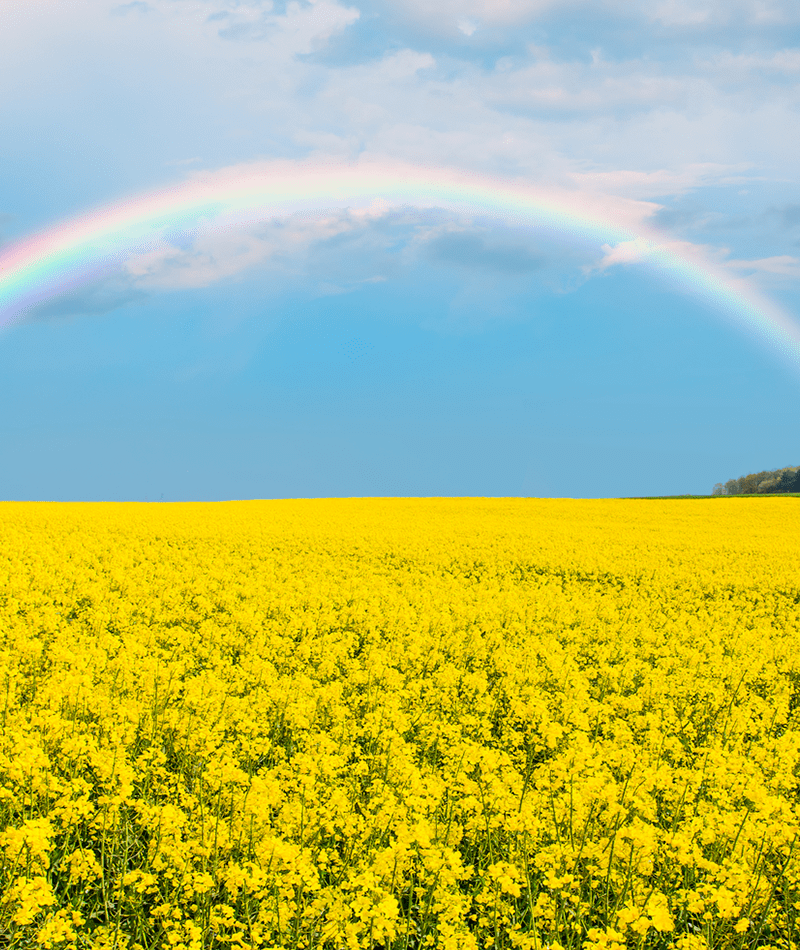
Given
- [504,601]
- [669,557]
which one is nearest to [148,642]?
[504,601]

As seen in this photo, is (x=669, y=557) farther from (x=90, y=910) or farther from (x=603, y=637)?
(x=90, y=910)

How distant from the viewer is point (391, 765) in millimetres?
6730

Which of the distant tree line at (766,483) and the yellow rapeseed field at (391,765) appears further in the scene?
the distant tree line at (766,483)

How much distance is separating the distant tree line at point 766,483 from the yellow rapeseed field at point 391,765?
78.4 meters

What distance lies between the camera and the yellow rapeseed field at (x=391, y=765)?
16.4ft

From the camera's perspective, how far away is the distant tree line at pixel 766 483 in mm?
89500

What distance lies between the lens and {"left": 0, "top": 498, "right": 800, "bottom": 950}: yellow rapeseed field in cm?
500

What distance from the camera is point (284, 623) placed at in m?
12.7

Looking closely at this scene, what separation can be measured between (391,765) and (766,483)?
332 ft

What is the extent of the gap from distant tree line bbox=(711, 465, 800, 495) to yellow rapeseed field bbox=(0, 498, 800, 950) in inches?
3087

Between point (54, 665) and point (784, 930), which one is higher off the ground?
point (54, 665)

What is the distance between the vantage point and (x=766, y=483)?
95.7m

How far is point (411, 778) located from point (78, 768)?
3080mm

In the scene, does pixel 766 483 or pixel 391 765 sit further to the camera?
pixel 766 483
